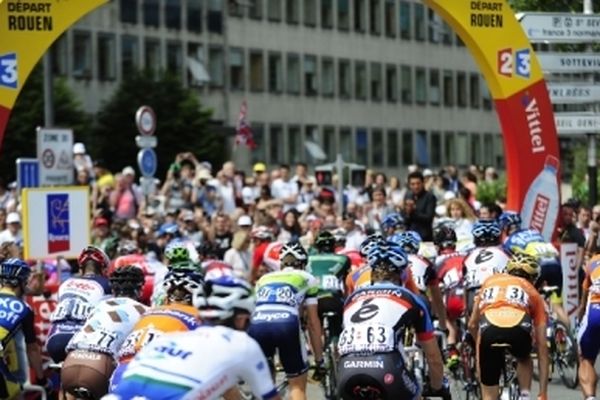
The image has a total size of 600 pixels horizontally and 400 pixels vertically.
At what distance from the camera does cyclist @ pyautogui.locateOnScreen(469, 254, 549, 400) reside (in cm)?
1587

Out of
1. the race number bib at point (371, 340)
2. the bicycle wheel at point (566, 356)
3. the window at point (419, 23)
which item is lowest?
the bicycle wheel at point (566, 356)

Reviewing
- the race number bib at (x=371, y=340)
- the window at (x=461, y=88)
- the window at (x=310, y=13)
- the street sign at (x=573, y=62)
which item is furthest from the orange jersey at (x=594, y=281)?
the window at (x=461, y=88)

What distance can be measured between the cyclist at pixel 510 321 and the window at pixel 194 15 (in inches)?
2317

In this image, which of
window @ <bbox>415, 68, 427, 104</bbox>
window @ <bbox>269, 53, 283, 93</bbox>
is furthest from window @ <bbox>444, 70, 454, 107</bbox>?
window @ <bbox>269, 53, 283, 93</bbox>

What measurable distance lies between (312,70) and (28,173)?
52399 millimetres

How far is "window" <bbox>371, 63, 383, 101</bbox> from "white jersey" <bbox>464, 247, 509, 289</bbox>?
215 ft

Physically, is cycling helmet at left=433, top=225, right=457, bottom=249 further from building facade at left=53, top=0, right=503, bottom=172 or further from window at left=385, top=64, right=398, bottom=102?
window at left=385, top=64, right=398, bottom=102

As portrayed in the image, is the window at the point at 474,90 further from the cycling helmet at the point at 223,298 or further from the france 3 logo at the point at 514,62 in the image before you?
the cycling helmet at the point at 223,298

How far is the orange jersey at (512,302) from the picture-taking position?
52.0 ft

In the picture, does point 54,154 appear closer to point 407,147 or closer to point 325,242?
point 325,242

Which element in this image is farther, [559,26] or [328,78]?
[328,78]

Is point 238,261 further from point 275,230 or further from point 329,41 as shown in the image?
point 329,41

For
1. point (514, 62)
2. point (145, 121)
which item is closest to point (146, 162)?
point (145, 121)

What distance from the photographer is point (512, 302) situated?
15883mm
